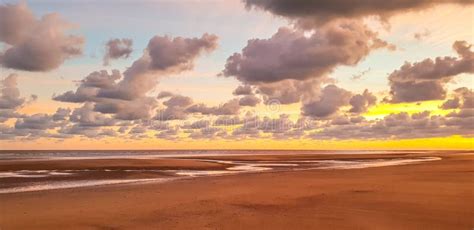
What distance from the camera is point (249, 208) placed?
16.5 m

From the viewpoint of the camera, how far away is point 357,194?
1983cm

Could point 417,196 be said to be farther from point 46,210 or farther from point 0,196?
point 0,196

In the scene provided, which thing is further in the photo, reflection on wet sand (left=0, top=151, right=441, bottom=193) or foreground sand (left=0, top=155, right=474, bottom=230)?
reflection on wet sand (left=0, top=151, right=441, bottom=193)

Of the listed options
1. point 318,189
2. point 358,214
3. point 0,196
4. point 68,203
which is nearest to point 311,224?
point 358,214

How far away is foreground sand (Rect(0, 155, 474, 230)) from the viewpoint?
13477 millimetres

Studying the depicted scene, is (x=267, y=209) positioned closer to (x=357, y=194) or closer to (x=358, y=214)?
(x=358, y=214)

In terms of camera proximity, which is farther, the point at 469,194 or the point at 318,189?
the point at 318,189

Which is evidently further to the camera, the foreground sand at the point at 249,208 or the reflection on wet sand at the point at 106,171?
the reflection on wet sand at the point at 106,171

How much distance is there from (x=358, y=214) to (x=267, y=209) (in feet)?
11.5

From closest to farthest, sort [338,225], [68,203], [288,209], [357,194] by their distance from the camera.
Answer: [338,225]
[288,209]
[68,203]
[357,194]

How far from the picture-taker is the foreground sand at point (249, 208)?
531 inches

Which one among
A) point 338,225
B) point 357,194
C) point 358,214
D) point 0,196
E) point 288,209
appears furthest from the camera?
point 0,196

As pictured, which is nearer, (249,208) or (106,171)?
(249,208)

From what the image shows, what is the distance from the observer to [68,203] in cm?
1838
